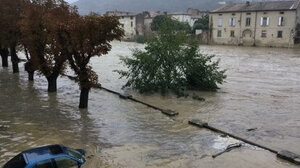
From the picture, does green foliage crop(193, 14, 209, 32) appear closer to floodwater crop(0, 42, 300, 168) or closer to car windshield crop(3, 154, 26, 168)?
floodwater crop(0, 42, 300, 168)

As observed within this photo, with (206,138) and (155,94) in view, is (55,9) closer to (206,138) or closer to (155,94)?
(155,94)

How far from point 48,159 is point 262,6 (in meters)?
65.0

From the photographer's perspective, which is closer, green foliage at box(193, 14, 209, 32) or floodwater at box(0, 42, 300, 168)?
floodwater at box(0, 42, 300, 168)

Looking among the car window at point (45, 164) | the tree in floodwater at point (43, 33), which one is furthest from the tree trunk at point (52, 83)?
the car window at point (45, 164)

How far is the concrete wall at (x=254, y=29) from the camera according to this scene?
205ft

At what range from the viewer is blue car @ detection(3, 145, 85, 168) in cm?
825

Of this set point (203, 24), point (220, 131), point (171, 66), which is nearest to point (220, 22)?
point (203, 24)

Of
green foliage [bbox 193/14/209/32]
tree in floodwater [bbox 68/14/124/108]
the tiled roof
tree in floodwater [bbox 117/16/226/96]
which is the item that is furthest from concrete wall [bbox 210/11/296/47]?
tree in floodwater [bbox 68/14/124/108]

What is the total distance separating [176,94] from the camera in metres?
21.2

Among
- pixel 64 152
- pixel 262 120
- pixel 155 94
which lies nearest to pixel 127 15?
pixel 155 94

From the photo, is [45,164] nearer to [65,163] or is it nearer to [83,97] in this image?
[65,163]

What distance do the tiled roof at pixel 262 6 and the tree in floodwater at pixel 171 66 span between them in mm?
45857

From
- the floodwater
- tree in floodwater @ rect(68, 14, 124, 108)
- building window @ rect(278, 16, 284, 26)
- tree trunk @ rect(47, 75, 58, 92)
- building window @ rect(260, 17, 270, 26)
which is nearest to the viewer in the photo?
the floodwater

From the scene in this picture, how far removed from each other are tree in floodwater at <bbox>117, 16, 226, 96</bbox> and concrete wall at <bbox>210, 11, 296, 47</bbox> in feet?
150
